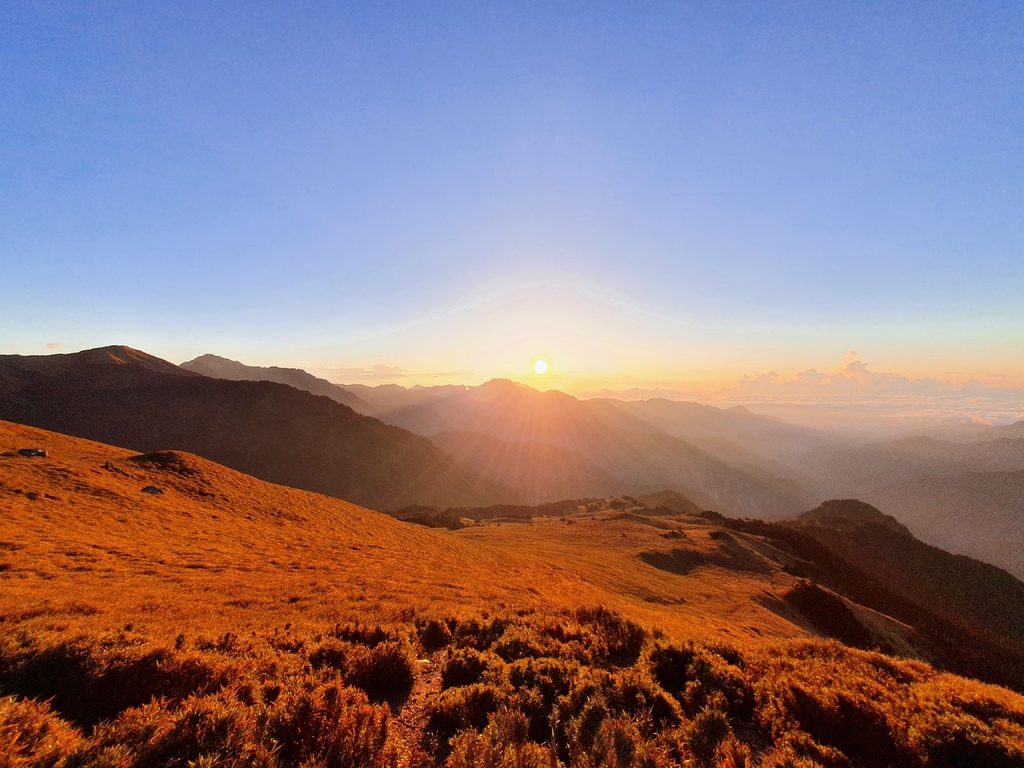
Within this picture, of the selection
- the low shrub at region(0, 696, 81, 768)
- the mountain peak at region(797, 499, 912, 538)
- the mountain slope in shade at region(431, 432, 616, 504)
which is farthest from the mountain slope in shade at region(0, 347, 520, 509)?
the low shrub at region(0, 696, 81, 768)

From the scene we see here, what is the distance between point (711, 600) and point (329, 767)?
103ft

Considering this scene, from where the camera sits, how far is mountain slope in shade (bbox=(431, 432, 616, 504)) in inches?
6191

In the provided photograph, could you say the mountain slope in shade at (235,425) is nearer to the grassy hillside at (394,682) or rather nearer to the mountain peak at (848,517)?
the mountain peak at (848,517)

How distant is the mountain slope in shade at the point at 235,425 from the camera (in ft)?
298

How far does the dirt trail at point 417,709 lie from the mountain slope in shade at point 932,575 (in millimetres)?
82424

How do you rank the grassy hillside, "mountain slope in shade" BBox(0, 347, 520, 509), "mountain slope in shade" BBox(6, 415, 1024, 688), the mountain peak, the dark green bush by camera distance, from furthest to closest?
the mountain peak < "mountain slope in shade" BBox(0, 347, 520, 509) < "mountain slope in shade" BBox(6, 415, 1024, 688) < the dark green bush < the grassy hillside

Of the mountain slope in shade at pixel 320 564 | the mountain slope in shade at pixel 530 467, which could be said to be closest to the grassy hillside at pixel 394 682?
the mountain slope in shade at pixel 320 564

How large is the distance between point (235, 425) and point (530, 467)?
112233 millimetres

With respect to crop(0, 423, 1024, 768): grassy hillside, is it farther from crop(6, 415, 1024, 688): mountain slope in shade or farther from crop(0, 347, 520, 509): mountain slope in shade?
crop(0, 347, 520, 509): mountain slope in shade

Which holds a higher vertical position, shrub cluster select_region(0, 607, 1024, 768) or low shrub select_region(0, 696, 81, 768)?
low shrub select_region(0, 696, 81, 768)

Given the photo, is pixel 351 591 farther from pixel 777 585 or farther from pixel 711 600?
pixel 777 585

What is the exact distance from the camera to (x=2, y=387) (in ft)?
279

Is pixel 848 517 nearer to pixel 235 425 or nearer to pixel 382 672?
pixel 382 672

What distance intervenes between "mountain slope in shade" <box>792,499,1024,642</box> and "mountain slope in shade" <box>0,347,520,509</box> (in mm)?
87054
